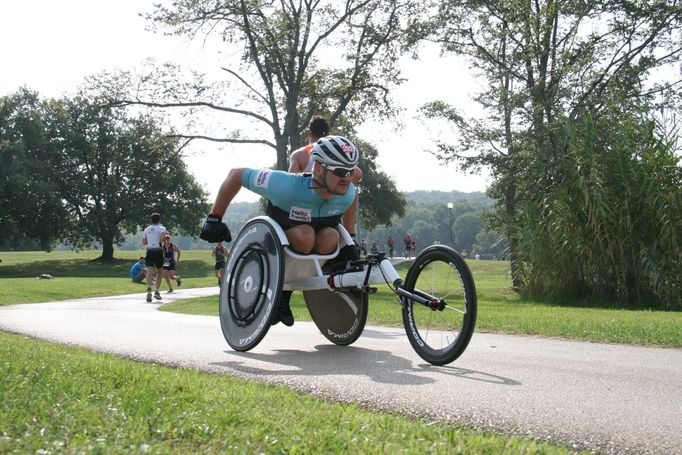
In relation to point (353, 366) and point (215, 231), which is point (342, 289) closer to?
point (353, 366)

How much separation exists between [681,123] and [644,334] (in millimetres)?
10393

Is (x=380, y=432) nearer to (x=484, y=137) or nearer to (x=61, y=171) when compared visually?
(x=484, y=137)

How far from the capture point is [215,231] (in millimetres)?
6047

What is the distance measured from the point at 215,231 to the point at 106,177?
5922 centimetres

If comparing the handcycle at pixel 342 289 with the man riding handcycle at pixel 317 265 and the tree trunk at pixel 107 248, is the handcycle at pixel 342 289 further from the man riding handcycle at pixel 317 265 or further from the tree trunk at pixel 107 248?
the tree trunk at pixel 107 248

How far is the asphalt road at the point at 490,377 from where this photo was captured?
3.33 m

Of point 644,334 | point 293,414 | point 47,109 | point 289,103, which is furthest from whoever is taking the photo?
point 47,109

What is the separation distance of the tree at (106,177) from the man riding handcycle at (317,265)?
180 feet

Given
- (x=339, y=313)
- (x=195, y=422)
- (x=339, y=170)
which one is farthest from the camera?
(x=339, y=313)

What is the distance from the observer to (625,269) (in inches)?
643

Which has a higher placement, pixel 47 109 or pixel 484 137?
pixel 47 109

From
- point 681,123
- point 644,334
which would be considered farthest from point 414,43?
point 644,334

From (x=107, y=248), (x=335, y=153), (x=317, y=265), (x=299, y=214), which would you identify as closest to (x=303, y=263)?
(x=317, y=265)

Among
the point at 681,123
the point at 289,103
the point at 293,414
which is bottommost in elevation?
the point at 293,414
